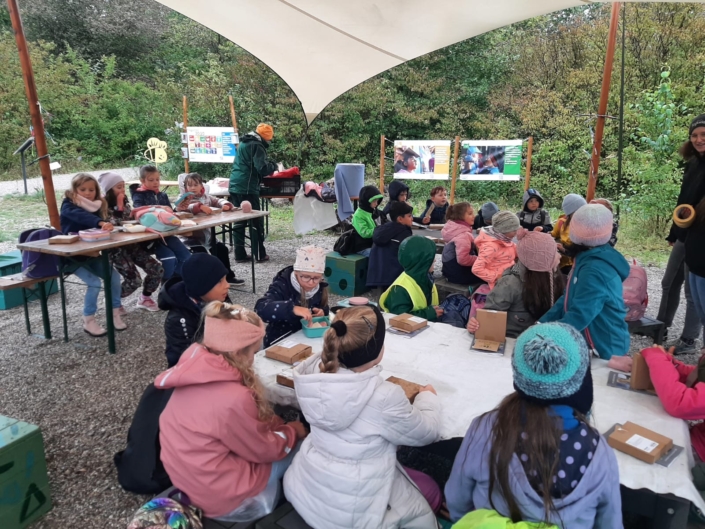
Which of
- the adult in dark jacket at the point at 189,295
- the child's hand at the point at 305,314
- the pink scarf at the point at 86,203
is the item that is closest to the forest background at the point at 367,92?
the pink scarf at the point at 86,203

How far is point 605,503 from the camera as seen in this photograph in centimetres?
125

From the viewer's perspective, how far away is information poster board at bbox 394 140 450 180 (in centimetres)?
836

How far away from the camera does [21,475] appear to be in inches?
75.4

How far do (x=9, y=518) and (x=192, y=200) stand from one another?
3763 millimetres

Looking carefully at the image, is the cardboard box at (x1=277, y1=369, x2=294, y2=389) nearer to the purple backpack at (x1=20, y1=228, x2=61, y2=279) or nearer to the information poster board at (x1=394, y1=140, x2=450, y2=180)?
the purple backpack at (x1=20, y1=228, x2=61, y2=279)

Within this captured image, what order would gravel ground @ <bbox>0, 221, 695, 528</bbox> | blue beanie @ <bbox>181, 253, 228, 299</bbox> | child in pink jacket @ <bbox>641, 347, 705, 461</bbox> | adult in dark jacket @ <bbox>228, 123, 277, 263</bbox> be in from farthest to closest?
1. adult in dark jacket @ <bbox>228, 123, 277, 263</bbox>
2. blue beanie @ <bbox>181, 253, 228, 299</bbox>
3. gravel ground @ <bbox>0, 221, 695, 528</bbox>
4. child in pink jacket @ <bbox>641, 347, 705, 461</bbox>

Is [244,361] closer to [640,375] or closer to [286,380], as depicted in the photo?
[286,380]

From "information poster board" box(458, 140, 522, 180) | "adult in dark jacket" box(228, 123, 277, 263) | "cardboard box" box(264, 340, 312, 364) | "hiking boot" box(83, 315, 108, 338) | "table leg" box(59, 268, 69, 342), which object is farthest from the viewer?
"information poster board" box(458, 140, 522, 180)

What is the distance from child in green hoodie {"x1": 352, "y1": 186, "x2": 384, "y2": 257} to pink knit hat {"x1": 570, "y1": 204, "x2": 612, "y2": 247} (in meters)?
2.91

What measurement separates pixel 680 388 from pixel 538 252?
0.95m

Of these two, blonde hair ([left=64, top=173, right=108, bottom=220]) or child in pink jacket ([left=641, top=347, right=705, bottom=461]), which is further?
blonde hair ([left=64, top=173, right=108, bottom=220])

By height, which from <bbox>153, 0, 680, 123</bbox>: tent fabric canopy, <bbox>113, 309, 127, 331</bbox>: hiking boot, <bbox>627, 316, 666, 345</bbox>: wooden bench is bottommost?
<bbox>113, 309, 127, 331</bbox>: hiking boot

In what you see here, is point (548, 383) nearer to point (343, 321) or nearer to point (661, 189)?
point (343, 321)

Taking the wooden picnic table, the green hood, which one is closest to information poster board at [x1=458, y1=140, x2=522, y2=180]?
the green hood
